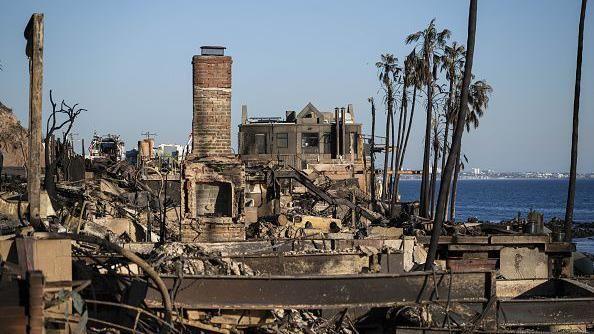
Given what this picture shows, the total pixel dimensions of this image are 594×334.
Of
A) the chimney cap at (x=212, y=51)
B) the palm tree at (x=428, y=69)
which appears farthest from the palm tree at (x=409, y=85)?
the chimney cap at (x=212, y=51)

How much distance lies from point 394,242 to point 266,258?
223 inches

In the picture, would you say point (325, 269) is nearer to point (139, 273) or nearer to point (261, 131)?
point (139, 273)

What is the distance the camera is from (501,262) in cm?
2348

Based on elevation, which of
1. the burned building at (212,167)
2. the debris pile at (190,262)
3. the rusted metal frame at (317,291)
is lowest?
the rusted metal frame at (317,291)

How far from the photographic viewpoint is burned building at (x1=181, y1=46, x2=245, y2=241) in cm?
2259

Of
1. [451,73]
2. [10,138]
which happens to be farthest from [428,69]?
[10,138]

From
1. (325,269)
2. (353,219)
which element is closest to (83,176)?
(353,219)

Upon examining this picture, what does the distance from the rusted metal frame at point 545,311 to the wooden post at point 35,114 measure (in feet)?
25.7

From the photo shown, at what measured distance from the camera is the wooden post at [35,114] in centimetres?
1410

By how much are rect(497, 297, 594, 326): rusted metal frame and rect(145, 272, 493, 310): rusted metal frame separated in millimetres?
614

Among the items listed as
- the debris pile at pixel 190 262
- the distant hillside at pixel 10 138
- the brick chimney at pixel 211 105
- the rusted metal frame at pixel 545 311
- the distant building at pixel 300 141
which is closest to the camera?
the debris pile at pixel 190 262

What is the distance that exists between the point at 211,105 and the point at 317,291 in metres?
9.59

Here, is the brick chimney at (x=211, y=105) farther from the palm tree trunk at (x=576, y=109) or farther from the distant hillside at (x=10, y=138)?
the distant hillside at (x=10, y=138)

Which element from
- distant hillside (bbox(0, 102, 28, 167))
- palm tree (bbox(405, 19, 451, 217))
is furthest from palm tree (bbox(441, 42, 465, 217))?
distant hillside (bbox(0, 102, 28, 167))
